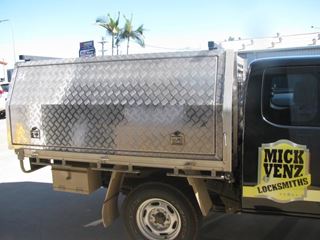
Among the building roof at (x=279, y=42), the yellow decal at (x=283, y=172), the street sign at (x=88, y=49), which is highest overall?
the building roof at (x=279, y=42)

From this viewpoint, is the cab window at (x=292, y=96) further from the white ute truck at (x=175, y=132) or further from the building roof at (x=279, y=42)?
the building roof at (x=279, y=42)

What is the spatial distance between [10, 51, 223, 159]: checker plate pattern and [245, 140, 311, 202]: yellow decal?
1.47ft

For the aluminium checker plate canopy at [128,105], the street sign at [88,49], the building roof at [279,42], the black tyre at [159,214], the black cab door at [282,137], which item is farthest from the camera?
the building roof at [279,42]

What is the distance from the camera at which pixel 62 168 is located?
5137 mm

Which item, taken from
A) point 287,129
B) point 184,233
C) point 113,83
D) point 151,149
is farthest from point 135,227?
point 287,129

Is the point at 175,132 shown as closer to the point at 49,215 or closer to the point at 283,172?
the point at 283,172

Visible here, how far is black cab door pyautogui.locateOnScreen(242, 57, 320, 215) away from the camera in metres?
4.01

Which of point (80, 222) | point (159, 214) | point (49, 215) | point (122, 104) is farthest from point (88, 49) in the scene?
point (159, 214)

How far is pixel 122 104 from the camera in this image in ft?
15.1

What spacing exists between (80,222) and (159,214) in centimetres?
162

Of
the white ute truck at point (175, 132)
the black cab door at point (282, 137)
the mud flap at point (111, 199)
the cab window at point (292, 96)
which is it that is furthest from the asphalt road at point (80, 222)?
the cab window at point (292, 96)

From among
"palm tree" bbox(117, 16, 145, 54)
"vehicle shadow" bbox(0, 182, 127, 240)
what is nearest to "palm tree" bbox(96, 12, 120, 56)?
"palm tree" bbox(117, 16, 145, 54)

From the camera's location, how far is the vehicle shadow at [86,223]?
17.1ft

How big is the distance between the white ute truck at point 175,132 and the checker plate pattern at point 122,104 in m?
0.01
